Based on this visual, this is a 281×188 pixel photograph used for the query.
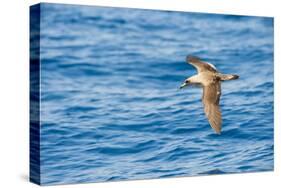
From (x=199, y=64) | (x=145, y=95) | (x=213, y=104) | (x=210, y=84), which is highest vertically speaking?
(x=199, y=64)

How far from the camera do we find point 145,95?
8195 millimetres

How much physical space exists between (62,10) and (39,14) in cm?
28

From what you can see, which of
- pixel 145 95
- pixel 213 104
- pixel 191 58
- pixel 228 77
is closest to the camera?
pixel 145 95

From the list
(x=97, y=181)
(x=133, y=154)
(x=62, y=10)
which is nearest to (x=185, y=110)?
(x=133, y=154)

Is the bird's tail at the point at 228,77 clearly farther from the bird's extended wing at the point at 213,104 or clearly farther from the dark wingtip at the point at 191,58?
the dark wingtip at the point at 191,58

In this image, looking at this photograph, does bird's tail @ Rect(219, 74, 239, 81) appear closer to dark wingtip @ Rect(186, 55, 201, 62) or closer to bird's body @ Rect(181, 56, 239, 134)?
bird's body @ Rect(181, 56, 239, 134)

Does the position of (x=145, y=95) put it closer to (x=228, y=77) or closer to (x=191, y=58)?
(x=191, y=58)

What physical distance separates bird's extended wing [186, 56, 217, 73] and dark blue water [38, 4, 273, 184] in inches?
2.9

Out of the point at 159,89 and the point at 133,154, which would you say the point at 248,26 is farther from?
the point at 133,154

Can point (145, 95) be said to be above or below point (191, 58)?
below

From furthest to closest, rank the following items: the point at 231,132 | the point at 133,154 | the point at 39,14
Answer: the point at 231,132 < the point at 133,154 < the point at 39,14

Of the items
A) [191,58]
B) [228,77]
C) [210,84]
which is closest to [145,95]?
[191,58]

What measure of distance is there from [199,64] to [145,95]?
80cm

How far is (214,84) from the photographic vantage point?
339 inches
